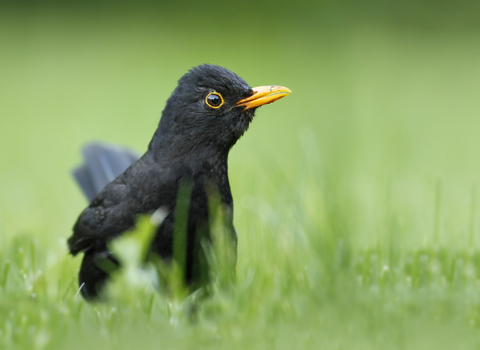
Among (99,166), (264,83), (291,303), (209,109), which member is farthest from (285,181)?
(264,83)

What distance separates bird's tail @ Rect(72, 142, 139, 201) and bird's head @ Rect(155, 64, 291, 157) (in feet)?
3.63

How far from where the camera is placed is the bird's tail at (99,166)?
15.1 ft

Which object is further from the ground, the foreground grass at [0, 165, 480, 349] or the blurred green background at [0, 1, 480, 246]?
the blurred green background at [0, 1, 480, 246]

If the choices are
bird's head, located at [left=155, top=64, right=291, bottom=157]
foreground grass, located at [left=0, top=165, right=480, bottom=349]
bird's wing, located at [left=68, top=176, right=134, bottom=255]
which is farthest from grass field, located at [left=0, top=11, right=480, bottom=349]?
bird's head, located at [left=155, top=64, right=291, bottom=157]

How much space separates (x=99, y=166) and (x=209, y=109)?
4.63 ft

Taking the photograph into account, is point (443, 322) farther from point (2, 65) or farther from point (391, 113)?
point (2, 65)

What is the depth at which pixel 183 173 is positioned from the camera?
342cm

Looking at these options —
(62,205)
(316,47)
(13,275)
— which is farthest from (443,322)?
(316,47)

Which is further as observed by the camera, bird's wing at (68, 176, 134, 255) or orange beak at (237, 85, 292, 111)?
orange beak at (237, 85, 292, 111)

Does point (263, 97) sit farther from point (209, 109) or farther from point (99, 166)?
point (99, 166)

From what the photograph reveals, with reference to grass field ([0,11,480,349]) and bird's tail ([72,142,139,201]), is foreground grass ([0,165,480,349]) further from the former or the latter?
bird's tail ([72,142,139,201])

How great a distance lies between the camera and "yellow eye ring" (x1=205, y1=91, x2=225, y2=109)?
140 inches

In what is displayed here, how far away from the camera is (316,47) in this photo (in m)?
12.9

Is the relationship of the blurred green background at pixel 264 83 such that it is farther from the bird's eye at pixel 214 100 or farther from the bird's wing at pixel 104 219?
the bird's wing at pixel 104 219
